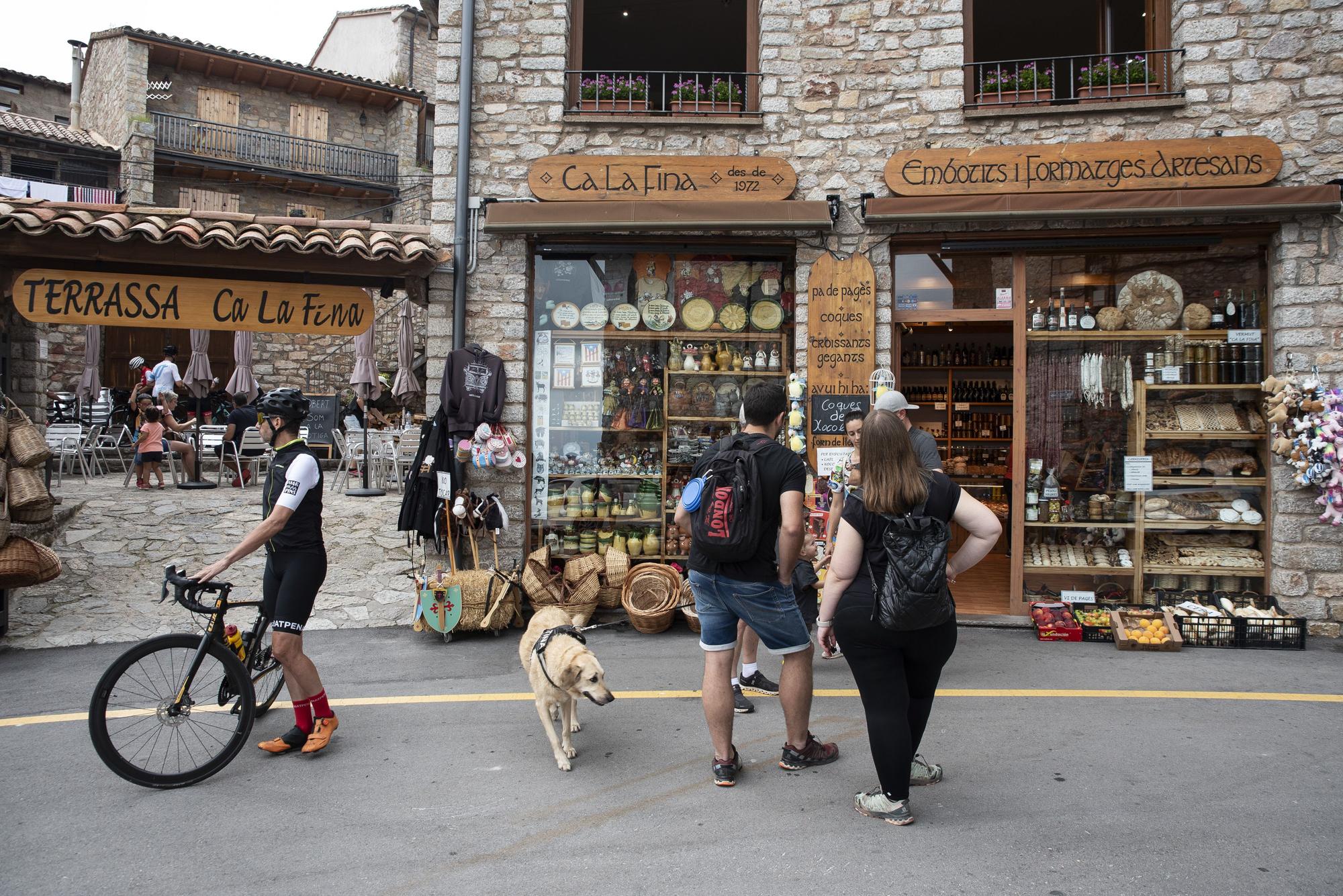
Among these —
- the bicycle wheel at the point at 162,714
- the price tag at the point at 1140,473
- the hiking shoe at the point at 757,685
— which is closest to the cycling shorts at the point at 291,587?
the bicycle wheel at the point at 162,714

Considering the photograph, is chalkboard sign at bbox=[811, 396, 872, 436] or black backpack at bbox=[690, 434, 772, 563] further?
chalkboard sign at bbox=[811, 396, 872, 436]

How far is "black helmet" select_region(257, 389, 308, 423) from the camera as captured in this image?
174 inches

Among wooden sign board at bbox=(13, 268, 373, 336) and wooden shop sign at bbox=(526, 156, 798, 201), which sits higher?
wooden shop sign at bbox=(526, 156, 798, 201)

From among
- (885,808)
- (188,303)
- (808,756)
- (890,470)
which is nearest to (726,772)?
(808,756)

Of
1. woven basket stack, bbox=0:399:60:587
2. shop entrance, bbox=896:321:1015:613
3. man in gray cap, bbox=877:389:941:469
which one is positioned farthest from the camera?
shop entrance, bbox=896:321:1015:613

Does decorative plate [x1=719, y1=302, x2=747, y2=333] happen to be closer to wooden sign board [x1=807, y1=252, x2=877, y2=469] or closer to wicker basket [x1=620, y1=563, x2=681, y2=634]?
wooden sign board [x1=807, y1=252, x2=877, y2=469]

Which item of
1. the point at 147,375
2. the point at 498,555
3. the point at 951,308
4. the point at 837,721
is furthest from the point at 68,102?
the point at 837,721

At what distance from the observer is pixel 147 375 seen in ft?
49.1

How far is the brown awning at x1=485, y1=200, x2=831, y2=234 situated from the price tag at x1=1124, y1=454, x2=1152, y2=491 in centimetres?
341

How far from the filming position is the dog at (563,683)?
4172 mm

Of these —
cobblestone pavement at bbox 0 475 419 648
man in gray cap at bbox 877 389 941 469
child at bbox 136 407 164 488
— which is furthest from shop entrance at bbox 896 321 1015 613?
A: child at bbox 136 407 164 488

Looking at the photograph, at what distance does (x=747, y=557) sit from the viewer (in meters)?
3.83

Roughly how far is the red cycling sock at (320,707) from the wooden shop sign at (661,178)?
4.71 m

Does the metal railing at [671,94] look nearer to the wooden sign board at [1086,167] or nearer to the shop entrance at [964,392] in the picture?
the wooden sign board at [1086,167]
